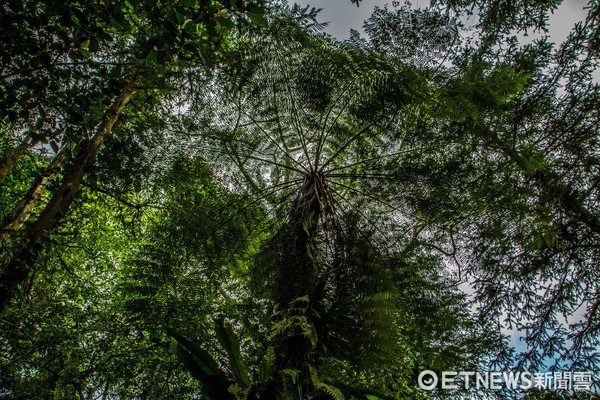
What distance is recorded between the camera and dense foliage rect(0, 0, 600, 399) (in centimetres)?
173

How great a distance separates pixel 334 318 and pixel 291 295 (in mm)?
284

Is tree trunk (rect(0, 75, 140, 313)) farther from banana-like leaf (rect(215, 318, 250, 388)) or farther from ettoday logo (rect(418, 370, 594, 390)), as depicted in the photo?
ettoday logo (rect(418, 370, 594, 390))

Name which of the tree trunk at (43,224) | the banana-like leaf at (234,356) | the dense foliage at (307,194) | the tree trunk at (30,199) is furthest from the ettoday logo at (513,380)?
the tree trunk at (30,199)

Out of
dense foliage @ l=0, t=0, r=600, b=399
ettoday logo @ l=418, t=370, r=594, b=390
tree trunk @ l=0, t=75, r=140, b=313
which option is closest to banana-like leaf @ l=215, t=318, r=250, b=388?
dense foliage @ l=0, t=0, r=600, b=399

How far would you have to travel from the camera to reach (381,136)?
125 inches

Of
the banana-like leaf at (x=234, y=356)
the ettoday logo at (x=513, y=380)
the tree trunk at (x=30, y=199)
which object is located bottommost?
the banana-like leaf at (x=234, y=356)

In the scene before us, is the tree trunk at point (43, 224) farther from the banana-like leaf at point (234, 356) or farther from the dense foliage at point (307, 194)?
the banana-like leaf at point (234, 356)

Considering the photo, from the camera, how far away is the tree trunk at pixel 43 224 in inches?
64.2

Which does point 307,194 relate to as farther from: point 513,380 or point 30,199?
point 513,380

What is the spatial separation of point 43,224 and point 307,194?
168 cm

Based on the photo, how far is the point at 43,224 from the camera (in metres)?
1.82

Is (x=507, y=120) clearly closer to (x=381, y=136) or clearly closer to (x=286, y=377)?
(x=381, y=136)

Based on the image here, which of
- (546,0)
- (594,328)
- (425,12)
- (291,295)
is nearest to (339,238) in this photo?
(291,295)

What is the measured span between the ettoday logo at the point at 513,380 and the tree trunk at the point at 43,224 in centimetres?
328
